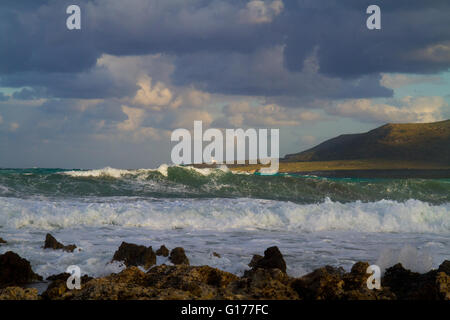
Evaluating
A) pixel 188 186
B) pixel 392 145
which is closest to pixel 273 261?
pixel 188 186

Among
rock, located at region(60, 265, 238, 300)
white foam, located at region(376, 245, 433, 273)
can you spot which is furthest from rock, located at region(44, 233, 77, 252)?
white foam, located at region(376, 245, 433, 273)

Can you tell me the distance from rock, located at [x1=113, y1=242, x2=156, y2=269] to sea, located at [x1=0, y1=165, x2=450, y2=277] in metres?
0.16

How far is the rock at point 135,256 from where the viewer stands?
743cm

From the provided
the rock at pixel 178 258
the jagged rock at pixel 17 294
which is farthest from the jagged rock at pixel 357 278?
the jagged rock at pixel 17 294

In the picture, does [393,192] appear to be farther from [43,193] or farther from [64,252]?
[64,252]

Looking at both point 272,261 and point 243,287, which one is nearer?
point 243,287

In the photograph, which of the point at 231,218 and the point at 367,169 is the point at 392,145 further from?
the point at 231,218

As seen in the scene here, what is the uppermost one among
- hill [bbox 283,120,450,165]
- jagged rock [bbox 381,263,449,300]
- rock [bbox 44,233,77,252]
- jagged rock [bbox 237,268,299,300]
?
hill [bbox 283,120,450,165]

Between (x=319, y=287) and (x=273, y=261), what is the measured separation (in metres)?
1.95

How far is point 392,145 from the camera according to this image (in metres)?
119

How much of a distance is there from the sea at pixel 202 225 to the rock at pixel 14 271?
0.53 metres

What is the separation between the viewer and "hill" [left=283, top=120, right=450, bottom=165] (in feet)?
362

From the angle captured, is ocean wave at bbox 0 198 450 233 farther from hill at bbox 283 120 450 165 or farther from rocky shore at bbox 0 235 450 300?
hill at bbox 283 120 450 165

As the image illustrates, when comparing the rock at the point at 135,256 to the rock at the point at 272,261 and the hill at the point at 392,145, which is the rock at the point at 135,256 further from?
the hill at the point at 392,145
